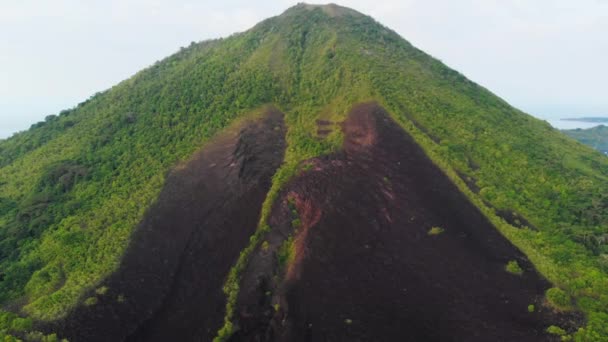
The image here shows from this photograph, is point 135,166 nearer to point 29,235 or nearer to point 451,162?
point 29,235

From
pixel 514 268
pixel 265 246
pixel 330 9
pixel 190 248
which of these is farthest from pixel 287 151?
pixel 330 9

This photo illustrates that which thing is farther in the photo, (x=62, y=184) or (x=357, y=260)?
(x=62, y=184)

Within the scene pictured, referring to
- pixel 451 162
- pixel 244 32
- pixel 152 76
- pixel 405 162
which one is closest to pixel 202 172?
pixel 405 162

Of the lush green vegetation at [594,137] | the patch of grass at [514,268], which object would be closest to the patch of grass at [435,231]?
the patch of grass at [514,268]

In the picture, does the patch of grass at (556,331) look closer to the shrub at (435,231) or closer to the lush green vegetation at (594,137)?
the shrub at (435,231)

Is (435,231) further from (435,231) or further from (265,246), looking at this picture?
(265,246)

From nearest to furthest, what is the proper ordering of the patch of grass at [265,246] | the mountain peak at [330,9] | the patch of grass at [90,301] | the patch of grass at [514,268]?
the patch of grass at [90,301] < the patch of grass at [514,268] < the patch of grass at [265,246] < the mountain peak at [330,9]

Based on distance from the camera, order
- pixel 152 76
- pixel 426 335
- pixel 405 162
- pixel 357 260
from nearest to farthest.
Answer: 1. pixel 426 335
2. pixel 357 260
3. pixel 405 162
4. pixel 152 76
